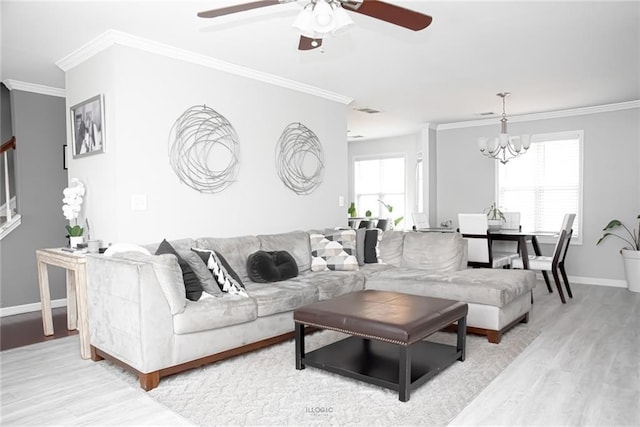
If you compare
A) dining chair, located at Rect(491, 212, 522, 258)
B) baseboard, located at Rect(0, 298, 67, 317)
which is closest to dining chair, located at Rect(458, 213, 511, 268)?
dining chair, located at Rect(491, 212, 522, 258)

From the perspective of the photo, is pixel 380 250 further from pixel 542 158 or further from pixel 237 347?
pixel 542 158

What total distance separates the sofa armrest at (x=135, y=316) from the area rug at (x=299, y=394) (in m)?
0.20

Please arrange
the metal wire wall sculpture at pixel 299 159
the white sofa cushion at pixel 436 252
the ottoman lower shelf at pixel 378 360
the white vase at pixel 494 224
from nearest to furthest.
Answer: the ottoman lower shelf at pixel 378 360
the white sofa cushion at pixel 436 252
the metal wire wall sculpture at pixel 299 159
the white vase at pixel 494 224

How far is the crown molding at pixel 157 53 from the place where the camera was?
12.2ft

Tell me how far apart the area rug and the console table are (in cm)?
31

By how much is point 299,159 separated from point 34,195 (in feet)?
10.0

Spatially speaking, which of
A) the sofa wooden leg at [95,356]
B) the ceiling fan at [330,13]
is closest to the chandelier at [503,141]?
the ceiling fan at [330,13]

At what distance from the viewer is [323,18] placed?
87.7 inches

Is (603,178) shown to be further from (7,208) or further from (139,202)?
(7,208)

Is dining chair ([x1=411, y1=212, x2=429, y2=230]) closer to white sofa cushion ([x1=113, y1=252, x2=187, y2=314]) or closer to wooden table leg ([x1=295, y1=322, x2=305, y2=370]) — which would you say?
wooden table leg ([x1=295, y1=322, x2=305, y2=370])

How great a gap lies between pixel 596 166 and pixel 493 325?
13.6ft

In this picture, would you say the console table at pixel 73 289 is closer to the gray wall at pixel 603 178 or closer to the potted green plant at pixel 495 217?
the potted green plant at pixel 495 217

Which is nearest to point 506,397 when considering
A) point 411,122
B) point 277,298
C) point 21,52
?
point 277,298

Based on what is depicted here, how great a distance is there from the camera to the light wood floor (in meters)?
2.48
